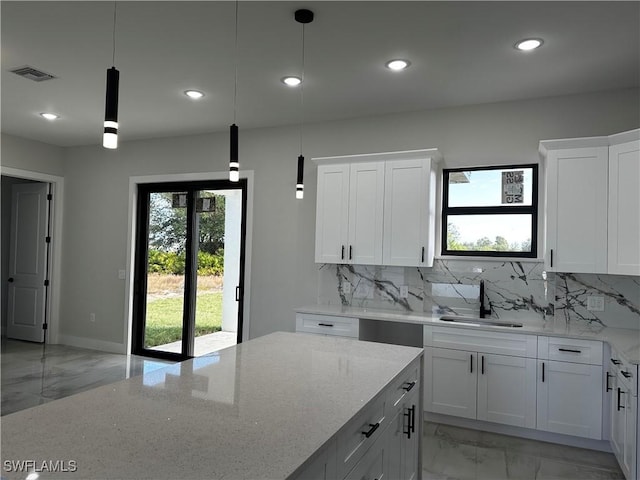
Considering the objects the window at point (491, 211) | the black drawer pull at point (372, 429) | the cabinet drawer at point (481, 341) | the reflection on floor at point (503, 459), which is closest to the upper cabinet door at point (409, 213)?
the window at point (491, 211)

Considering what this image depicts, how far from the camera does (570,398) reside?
129 inches

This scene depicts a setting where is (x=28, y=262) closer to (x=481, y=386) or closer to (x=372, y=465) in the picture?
(x=481, y=386)

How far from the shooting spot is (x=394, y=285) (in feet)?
14.6

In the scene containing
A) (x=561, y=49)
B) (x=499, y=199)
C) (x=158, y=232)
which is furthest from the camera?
(x=158, y=232)

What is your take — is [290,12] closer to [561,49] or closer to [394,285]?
[561,49]

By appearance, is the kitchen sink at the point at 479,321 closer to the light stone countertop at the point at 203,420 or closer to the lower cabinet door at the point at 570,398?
the lower cabinet door at the point at 570,398

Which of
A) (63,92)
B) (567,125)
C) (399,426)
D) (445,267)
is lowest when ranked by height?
(399,426)

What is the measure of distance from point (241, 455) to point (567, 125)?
3912 mm

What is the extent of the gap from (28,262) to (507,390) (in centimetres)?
672

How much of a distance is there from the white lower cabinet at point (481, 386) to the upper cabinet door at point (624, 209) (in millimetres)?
993

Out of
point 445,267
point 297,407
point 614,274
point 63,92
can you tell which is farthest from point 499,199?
point 63,92

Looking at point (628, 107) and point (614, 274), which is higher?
point (628, 107)

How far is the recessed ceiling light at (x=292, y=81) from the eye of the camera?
3.68 meters

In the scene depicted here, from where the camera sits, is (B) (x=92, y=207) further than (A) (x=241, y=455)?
Yes
